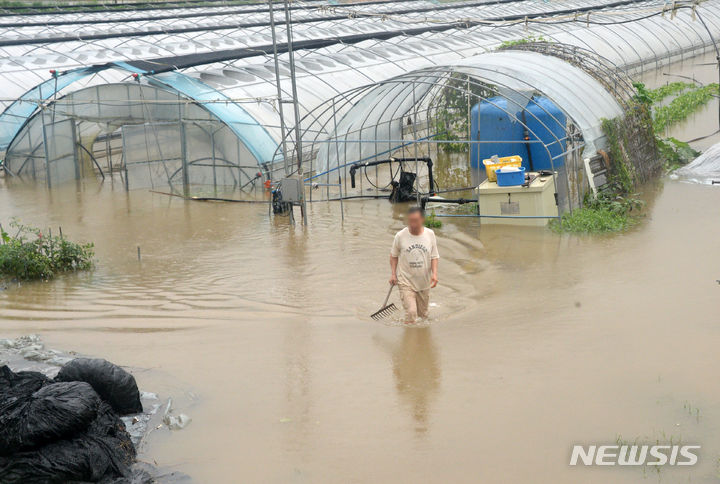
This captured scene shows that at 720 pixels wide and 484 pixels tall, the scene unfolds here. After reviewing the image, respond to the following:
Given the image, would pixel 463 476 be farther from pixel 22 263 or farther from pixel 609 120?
pixel 609 120

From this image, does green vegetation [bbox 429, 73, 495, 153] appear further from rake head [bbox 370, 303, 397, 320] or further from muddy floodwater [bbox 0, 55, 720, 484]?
rake head [bbox 370, 303, 397, 320]

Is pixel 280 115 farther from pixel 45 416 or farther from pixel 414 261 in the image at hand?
pixel 45 416

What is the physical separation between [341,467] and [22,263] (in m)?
8.22

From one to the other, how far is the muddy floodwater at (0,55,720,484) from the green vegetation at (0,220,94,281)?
1.20 ft

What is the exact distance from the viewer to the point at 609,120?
17.9 meters

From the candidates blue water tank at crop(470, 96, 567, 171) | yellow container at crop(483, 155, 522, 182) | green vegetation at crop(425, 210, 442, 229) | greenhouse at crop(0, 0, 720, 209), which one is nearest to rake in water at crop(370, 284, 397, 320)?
green vegetation at crop(425, 210, 442, 229)

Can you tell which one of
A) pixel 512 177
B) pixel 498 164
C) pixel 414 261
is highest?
pixel 498 164

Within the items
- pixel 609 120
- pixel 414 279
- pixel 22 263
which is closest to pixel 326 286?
pixel 414 279

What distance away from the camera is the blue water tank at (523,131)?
1689cm

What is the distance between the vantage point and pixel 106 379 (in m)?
7.16

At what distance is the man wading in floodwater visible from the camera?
9422 millimetres

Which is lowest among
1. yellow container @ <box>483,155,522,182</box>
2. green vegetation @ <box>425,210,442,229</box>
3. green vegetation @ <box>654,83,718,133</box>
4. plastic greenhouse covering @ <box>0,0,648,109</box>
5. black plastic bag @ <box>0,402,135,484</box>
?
black plastic bag @ <box>0,402,135,484</box>

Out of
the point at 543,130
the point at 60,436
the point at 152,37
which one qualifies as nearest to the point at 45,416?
the point at 60,436

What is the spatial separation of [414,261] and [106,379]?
381cm
